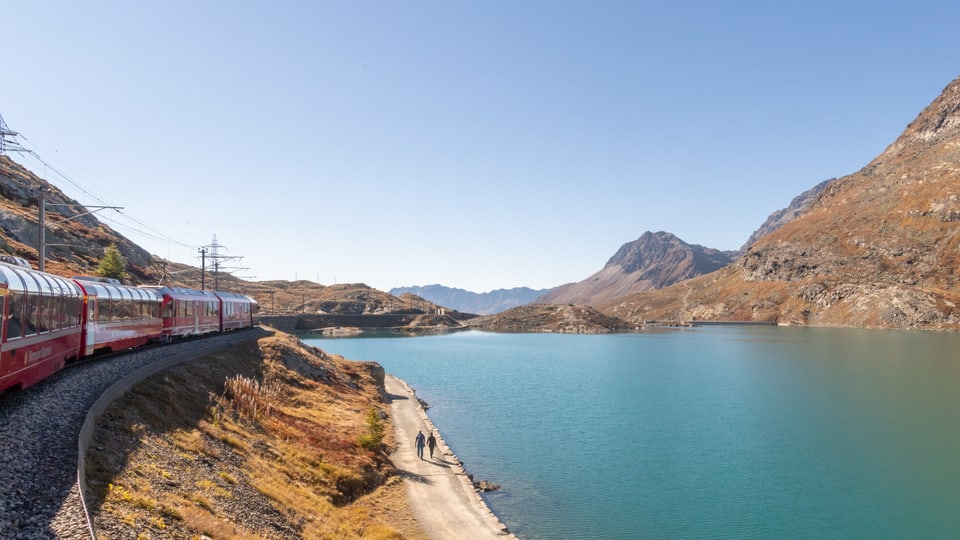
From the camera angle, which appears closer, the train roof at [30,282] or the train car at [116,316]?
the train roof at [30,282]

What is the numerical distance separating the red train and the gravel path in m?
1.09

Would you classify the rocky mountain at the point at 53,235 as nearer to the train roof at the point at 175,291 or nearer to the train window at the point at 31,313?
the train roof at the point at 175,291

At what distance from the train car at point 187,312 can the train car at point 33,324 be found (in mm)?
23593

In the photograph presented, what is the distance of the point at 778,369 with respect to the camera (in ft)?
356

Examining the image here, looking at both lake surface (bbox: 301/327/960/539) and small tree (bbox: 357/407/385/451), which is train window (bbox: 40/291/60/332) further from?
lake surface (bbox: 301/327/960/539)

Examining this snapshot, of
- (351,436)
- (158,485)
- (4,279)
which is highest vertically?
(4,279)

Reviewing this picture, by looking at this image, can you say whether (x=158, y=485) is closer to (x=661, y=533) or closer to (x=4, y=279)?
(x=4, y=279)

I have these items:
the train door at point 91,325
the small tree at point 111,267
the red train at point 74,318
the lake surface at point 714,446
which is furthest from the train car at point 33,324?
the small tree at point 111,267

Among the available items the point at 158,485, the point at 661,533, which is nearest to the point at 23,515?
the point at 158,485

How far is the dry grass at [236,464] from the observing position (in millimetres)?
18297

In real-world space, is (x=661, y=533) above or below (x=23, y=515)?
below

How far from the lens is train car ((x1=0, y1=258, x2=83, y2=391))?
21312 mm

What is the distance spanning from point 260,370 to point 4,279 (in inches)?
1439

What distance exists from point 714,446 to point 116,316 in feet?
172
